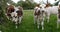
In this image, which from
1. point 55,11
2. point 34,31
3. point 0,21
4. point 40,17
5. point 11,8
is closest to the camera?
point 0,21

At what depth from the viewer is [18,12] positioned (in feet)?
41.1

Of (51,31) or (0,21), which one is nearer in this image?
(0,21)

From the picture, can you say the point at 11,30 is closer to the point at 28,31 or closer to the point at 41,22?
the point at 28,31

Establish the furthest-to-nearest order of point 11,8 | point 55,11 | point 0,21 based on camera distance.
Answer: point 55,11, point 11,8, point 0,21

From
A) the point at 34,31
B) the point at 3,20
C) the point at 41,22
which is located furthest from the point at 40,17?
the point at 3,20

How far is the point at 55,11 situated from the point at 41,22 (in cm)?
241

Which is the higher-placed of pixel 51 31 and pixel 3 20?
pixel 3 20

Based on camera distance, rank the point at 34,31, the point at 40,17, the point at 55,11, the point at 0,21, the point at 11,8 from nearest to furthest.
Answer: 1. the point at 0,21
2. the point at 34,31
3. the point at 40,17
4. the point at 11,8
5. the point at 55,11

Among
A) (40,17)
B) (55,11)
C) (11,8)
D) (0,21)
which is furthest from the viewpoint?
(55,11)

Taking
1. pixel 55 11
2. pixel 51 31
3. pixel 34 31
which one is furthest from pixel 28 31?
pixel 55 11

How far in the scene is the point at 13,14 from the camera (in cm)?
1198

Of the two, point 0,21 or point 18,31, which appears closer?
point 0,21

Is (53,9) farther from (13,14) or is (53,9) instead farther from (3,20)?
(3,20)

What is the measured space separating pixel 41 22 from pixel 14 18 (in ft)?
4.80
